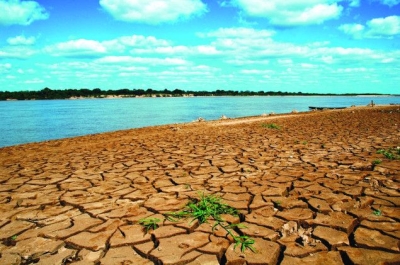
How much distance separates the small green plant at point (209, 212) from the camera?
249 centimetres

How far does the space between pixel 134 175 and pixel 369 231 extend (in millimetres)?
3185

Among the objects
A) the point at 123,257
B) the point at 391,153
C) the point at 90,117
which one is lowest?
the point at 90,117

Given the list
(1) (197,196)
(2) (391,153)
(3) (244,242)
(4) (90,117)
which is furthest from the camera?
(4) (90,117)

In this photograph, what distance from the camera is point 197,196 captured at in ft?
10.7

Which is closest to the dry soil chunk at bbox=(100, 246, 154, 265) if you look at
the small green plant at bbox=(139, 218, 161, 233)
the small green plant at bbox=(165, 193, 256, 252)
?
the small green plant at bbox=(139, 218, 161, 233)

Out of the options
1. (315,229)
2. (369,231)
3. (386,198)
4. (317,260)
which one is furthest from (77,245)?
(386,198)

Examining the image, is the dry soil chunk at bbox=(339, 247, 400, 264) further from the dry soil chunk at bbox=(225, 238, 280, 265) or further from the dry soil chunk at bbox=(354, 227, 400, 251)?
the dry soil chunk at bbox=(225, 238, 280, 265)

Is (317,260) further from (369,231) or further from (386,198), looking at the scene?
(386,198)

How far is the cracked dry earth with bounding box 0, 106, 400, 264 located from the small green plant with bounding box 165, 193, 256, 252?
80 millimetres

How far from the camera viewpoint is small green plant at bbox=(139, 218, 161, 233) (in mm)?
2535

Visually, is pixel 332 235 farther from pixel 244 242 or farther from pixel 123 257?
pixel 123 257

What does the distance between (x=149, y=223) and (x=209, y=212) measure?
59cm

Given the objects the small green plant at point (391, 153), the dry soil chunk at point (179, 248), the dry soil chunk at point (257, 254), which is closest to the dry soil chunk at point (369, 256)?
the dry soil chunk at point (257, 254)

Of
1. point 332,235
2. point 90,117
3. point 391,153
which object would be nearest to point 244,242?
point 332,235
